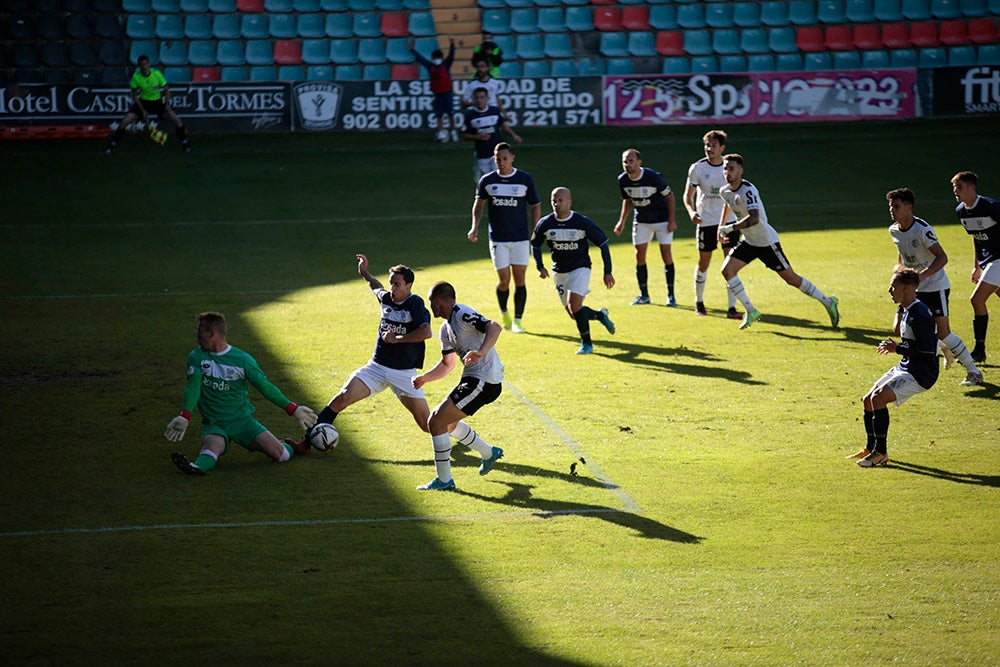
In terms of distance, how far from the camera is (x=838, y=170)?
28.7 meters

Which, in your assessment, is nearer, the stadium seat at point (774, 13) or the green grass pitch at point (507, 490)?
the green grass pitch at point (507, 490)

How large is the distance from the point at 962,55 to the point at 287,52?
20.4 meters

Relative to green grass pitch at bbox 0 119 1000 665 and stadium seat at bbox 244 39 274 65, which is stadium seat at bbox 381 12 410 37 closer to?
stadium seat at bbox 244 39 274 65

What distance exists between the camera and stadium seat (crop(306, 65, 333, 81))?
112ft

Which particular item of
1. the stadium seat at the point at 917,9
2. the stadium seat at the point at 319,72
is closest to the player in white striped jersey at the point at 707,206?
the stadium seat at the point at 319,72

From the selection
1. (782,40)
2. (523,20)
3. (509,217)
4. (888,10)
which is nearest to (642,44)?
(523,20)

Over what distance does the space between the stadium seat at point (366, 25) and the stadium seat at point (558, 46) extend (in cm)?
504

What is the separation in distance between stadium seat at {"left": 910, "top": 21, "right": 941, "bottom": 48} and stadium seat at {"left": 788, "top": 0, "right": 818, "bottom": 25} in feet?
9.88

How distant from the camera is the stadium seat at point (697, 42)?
35.8 meters

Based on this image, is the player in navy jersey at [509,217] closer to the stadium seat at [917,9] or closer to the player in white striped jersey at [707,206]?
the player in white striped jersey at [707,206]

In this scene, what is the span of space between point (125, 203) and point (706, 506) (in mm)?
19089

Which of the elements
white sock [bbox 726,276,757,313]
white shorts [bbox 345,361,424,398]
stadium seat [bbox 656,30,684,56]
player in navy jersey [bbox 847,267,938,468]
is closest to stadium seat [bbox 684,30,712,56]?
stadium seat [bbox 656,30,684,56]

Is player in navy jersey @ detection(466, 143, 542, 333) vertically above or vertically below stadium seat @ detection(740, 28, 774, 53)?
below

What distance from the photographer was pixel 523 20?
3603 cm
